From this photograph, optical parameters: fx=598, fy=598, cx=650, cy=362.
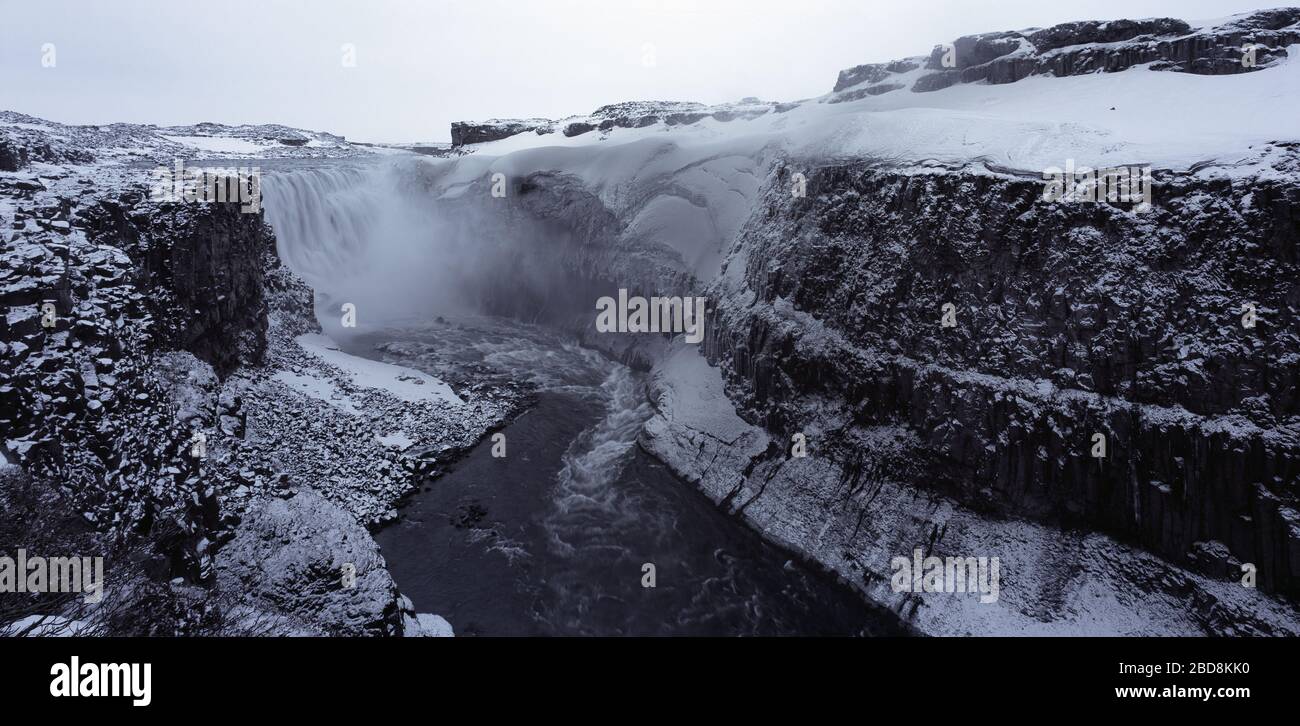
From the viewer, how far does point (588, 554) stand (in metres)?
21.6

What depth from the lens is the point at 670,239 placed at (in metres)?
39.1

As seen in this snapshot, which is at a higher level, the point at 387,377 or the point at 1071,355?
the point at 1071,355

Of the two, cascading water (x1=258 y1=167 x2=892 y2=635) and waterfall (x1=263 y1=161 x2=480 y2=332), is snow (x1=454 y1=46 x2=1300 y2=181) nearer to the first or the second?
cascading water (x1=258 y1=167 x2=892 y2=635)

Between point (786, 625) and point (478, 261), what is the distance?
41647 mm

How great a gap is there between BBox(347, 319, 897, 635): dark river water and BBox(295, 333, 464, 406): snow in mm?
5001

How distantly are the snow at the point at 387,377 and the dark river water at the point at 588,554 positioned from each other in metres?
5.00

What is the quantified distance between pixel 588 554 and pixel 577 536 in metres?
1.16

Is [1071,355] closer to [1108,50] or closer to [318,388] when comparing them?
[1108,50]

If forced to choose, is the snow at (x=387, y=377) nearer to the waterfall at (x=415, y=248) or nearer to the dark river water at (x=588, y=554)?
the dark river water at (x=588, y=554)

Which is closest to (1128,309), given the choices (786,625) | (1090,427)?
(1090,427)

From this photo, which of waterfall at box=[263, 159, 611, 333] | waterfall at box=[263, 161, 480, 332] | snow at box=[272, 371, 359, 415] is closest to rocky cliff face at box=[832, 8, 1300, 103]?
waterfall at box=[263, 159, 611, 333]

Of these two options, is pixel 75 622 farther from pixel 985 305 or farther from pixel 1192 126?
pixel 1192 126

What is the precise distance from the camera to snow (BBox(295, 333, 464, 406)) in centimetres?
3133

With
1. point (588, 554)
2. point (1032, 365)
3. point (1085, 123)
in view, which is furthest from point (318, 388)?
point (1085, 123)
